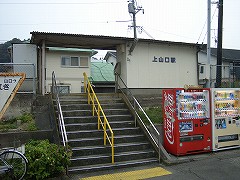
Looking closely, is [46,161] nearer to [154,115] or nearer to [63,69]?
[154,115]

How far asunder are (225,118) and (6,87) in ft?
24.1

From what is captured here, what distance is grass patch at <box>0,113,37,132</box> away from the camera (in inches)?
312

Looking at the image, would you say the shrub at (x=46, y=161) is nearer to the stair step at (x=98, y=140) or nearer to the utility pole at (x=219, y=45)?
the stair step at (x=98, y=140)

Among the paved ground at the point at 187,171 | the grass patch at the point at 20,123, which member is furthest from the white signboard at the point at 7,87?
the paved ground at the point at 187,171

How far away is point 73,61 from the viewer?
67.2ft

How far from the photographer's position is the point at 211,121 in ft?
27.1

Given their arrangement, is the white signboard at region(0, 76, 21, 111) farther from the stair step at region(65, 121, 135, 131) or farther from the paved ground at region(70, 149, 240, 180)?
the paved ground at region(70, 149, 240, 180)

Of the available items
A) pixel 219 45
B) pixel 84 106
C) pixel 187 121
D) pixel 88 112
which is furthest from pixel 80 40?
pixel 219 45

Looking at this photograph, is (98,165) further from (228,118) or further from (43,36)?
(43,36)

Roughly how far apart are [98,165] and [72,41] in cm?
644

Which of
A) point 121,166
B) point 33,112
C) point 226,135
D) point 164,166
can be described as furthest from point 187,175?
point 33,112

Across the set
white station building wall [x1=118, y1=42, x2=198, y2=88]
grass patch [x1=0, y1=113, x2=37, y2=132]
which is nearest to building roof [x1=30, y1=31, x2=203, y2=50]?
white station building wall [x1=118, y1=42, x2=198, y2=88]

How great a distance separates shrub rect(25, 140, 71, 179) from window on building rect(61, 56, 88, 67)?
48.7 feet

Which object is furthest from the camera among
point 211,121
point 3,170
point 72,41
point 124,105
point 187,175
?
point 72,41
